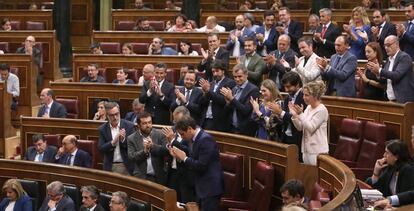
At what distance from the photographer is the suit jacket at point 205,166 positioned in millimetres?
6527

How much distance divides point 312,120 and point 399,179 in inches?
39.9

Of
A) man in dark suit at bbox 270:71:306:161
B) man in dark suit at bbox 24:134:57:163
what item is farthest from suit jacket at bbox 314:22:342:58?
man in dark suit at bbox 24:134:57:163

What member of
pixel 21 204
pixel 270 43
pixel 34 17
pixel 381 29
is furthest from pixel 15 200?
pixel 34 17

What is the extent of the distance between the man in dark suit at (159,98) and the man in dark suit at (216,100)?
0.62 meters

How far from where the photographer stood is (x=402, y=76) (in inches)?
293

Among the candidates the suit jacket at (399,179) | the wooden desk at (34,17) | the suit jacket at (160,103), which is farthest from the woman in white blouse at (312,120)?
the wooden desk at (34,17)

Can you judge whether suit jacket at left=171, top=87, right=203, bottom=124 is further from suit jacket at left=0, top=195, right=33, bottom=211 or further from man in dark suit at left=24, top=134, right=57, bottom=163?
suit jacket at left=0, top=195, right=33, bottom=211

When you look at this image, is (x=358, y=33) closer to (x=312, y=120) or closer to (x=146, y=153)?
(x=312, y=120)

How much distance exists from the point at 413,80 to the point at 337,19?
5356 mm

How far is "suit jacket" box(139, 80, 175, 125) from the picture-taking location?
8.52 meters

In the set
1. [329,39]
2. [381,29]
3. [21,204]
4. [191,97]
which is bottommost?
[21,204]

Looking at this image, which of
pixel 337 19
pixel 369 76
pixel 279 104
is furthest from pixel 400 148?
pixel 337 19

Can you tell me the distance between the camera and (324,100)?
8.01 meters

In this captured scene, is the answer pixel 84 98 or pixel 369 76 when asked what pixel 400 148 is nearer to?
pixel 369 76
